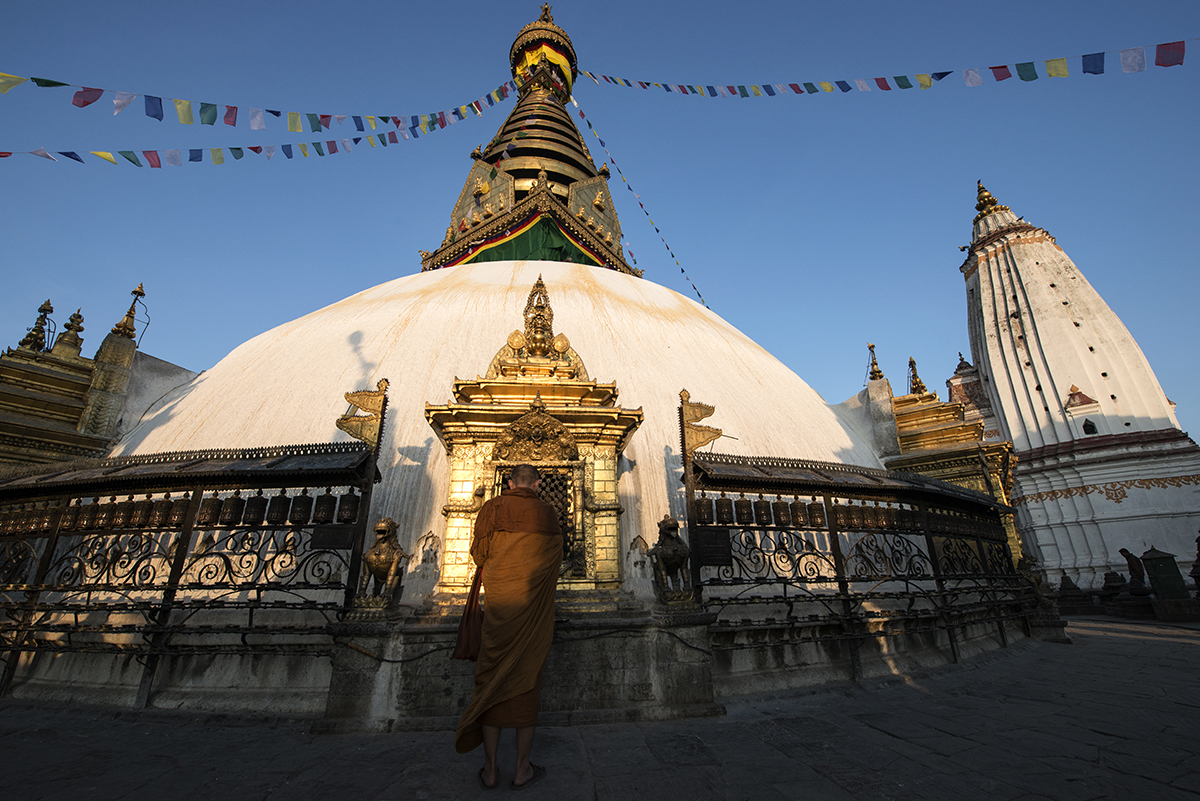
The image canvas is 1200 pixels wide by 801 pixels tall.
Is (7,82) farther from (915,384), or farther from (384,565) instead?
(915,384)

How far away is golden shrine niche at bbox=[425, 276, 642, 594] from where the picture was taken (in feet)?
16.8

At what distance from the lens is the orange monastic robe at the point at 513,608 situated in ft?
10.2

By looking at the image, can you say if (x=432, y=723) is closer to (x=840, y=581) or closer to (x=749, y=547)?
(x=749, y=547)

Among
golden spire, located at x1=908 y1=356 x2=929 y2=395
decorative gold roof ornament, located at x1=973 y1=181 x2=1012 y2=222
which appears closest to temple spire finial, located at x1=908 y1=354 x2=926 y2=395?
golden spire, located at x1=908 y1=356 x2=929 y2=395

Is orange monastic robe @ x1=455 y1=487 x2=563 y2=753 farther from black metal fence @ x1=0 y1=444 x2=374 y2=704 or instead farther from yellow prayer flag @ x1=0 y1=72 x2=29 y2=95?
yellow prayer flag @ x1=0 y1=72 x2=29 y2=95

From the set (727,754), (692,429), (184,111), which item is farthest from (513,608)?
(184,111)

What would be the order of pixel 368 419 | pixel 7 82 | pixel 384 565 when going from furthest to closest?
pixel 7 82 < pixel 368 419 < pixel 384 565

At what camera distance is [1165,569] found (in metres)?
14.1

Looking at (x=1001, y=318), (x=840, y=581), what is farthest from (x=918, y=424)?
(x=1001, y=318)

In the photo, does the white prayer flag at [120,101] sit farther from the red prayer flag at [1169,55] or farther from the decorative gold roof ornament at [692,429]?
the red prayer flag at [1169,55]

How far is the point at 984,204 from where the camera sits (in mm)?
33312

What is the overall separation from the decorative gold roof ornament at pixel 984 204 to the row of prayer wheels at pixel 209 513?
4164cm

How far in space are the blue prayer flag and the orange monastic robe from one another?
9356 millimetres

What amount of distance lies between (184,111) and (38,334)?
237 inches
